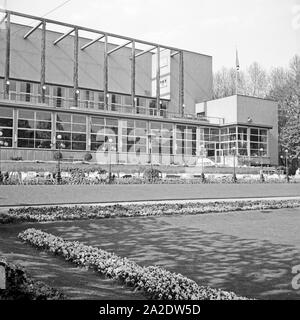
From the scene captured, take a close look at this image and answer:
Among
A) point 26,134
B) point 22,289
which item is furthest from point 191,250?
point 26,134

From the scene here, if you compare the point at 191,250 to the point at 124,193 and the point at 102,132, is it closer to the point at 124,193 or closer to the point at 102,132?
the point at 124,193

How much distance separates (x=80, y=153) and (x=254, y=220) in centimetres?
2610

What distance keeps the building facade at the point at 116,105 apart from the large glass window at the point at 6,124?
6 centimetres

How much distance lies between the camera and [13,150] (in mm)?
33281

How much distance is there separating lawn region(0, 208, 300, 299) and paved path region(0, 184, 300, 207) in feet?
18.7

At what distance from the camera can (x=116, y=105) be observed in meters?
46.6

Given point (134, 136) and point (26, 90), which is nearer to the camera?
point (134, 136)

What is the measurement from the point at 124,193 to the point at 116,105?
27747 mm

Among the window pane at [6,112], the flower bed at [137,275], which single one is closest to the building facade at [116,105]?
the window pane at [6,112]

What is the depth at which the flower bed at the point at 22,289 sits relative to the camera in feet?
13.6

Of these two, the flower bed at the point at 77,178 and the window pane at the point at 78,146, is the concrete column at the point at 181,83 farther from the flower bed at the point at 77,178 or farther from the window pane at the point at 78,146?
the flower bed at the point at 77,178

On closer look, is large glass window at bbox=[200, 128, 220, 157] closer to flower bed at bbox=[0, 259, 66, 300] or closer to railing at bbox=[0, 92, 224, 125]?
railing at bbox=[0, 92, 224, 125]

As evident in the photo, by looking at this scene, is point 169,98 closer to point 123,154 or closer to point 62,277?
point 123,154
